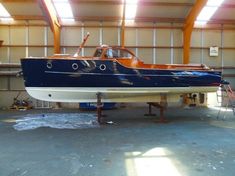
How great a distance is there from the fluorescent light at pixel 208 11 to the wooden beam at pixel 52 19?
5.80 meters

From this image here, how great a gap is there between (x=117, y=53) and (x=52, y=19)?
12.5 ft

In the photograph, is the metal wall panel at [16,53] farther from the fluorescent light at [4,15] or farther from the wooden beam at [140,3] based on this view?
the wooden beam at [140,3]

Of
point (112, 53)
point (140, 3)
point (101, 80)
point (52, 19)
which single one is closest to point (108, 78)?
point (101, 80)

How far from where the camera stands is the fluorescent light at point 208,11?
10.7m

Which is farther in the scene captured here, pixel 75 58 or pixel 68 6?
pixel 68 6

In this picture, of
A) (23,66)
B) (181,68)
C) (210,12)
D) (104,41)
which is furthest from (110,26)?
(23,66)

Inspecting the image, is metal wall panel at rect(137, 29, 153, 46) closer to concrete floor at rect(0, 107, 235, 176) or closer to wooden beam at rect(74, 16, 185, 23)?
wooden beam at rect(74, 16, 185, 23)

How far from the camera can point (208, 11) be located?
1125 cm

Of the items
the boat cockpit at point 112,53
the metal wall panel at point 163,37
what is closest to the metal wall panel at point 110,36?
the metal wall panel at point 163,37

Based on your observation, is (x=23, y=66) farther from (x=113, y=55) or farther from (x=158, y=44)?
(x=158, y=44)

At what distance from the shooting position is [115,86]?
7.37 metres

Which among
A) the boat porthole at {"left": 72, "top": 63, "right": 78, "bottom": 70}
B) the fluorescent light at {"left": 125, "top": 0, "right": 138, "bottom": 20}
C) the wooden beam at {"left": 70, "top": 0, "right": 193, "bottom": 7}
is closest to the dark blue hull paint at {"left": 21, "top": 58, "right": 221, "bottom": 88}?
the boat porthole at {"left": 72, "top": 63, "right": 78, "bottom": 70}

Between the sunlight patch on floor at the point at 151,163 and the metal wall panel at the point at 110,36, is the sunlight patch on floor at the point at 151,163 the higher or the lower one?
the lower one

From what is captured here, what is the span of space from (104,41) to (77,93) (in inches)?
195
